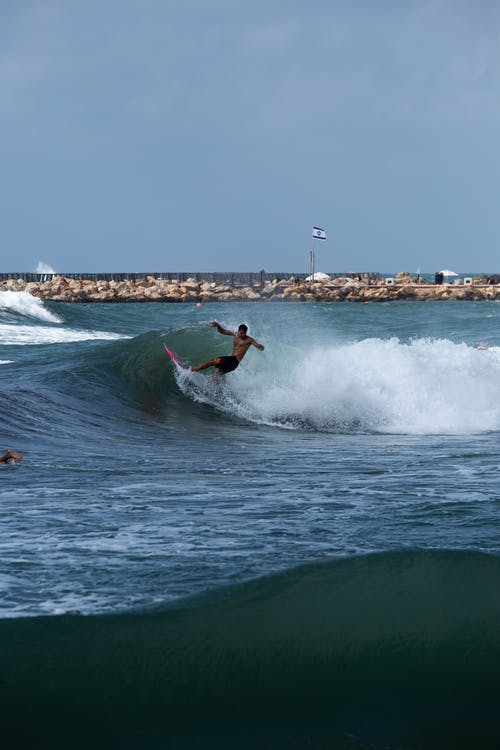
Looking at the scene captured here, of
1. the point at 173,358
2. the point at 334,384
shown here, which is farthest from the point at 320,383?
the point at 173,358

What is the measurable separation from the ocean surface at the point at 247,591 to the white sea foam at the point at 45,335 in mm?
22695

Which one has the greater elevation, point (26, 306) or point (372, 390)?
point (26, 306)

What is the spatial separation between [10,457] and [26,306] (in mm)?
40762

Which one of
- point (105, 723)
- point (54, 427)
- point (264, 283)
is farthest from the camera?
point (264, 283)

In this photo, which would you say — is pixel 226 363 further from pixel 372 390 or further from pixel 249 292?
pixel 249 292

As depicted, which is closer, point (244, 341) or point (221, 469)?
point (221, 469)

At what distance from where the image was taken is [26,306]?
49.4 meters

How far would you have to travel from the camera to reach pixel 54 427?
13.3m

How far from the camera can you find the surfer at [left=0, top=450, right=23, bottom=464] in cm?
1006

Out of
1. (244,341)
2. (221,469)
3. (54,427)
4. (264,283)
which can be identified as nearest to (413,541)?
(221,469)

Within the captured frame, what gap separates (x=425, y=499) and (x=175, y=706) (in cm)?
427

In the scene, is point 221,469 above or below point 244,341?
below

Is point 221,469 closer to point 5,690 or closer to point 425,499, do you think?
point 425,499

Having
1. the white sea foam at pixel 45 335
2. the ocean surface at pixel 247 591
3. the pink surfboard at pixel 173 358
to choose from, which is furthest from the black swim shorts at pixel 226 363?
the white sea foam at pixel 45 335
